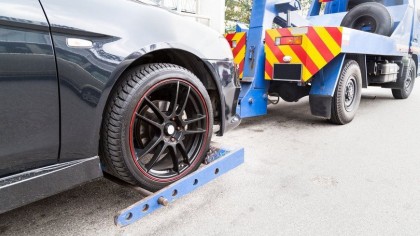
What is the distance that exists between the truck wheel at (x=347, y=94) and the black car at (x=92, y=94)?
240cm

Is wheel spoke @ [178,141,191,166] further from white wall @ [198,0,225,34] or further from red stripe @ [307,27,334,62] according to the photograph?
white wall @ [198,0,225,34]

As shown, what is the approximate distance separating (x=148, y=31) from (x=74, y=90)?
54cm

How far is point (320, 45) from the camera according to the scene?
3438mm

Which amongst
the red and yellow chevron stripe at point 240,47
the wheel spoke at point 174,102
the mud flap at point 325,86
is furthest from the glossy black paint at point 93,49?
the mud flap at point 325,86

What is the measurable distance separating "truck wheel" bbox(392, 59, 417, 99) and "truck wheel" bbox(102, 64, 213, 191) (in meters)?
5.64

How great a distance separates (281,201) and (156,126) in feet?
3.24

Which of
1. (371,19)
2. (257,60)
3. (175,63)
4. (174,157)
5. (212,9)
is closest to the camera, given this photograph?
(174,157)

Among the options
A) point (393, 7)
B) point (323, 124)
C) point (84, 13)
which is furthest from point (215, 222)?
point (393, 7)

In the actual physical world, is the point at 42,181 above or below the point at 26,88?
below

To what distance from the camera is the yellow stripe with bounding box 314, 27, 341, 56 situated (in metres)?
3.41

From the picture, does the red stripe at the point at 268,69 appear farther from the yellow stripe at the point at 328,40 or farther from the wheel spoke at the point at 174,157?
the wheel spoke at the point at 174,157

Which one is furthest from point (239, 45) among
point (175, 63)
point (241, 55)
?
point (175, 63)

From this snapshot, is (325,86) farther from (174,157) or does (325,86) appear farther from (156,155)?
(156,155)

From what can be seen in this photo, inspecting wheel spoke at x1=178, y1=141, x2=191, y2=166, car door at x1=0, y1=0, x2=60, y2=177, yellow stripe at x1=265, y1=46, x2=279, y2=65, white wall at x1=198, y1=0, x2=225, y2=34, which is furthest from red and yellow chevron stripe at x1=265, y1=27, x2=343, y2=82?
white wall at x1=198, y1=0, x2=225, y2=34
